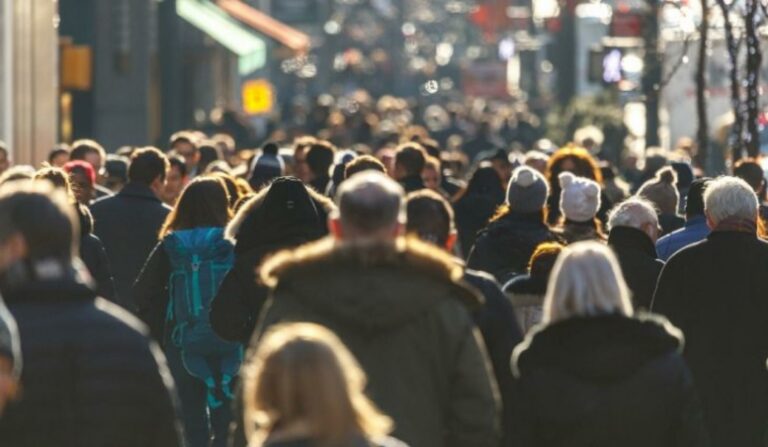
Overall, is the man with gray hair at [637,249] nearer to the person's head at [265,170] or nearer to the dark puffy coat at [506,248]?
the dark puffy coat at [506,248]

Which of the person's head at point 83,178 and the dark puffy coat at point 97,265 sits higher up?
the person's head at point 83,178

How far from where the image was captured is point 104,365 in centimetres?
719

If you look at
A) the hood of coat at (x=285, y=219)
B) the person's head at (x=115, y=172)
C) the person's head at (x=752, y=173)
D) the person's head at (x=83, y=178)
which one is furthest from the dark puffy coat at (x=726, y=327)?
the person's head at (x=115, y=172)

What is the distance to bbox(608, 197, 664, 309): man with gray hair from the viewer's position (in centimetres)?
1187

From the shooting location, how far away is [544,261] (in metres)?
10.4

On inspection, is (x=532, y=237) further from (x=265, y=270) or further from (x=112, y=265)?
(x=265, y=270)

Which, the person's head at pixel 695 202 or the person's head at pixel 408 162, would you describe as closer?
the person's head at pixel 695 202

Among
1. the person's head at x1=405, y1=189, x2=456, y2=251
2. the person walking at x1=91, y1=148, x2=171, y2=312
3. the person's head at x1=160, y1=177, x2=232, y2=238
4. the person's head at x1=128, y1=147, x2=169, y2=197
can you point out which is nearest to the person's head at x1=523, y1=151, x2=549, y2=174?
the person's head at x1=128, y1=147, x2=169, y2=197

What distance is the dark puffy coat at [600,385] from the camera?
7871 mm

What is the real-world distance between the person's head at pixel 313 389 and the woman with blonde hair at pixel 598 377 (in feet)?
6.40

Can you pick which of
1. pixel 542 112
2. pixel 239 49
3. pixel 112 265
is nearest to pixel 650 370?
pixel 112 265

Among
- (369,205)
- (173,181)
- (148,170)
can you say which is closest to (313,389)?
(369,205)

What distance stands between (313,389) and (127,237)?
340 inches

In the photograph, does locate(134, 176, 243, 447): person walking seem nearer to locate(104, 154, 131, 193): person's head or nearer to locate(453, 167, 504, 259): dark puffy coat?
locate(453, 167, 504, 259): dark puffy coat
